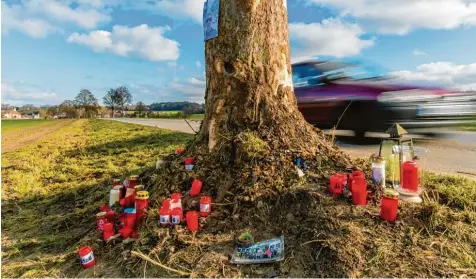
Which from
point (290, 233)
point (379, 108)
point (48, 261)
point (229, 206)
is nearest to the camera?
point (290, 233)

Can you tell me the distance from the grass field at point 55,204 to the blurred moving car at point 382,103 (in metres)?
3.96

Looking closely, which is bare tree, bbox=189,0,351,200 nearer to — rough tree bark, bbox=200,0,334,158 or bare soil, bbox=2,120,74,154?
rough tree bark, bbox=200,0,334,158

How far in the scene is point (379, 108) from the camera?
6.08 meters

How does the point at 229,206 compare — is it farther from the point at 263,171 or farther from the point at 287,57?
the point at 287,57

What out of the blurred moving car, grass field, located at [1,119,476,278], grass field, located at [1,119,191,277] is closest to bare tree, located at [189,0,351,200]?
grass field, located at [1,119,476,278]

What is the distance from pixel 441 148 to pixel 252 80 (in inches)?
197

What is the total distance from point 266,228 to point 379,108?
4.77m

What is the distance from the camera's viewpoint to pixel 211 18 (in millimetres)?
3305

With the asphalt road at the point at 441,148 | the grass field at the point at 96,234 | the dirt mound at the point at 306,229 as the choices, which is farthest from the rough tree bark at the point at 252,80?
the asphalt road at the point at 441,148

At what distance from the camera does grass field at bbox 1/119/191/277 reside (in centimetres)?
249

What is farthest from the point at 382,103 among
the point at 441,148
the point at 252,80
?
the point at 252,80

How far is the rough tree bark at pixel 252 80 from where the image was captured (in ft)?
10.1

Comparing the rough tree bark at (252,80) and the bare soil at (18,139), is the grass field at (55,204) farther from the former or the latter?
the bare soil at (18,139)

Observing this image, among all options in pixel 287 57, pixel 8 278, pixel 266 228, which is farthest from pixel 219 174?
pixel 8 278
